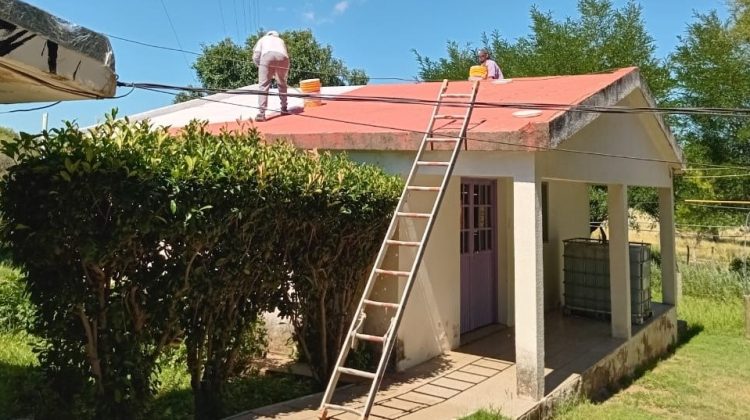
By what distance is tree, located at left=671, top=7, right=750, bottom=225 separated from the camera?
65.6 feet

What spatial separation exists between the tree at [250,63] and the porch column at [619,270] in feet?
80.1

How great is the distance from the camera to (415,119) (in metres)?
7.67

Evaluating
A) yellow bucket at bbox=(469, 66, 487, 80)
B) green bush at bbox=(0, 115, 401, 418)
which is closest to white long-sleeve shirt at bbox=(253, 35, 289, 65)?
yellow bucket at bbox=(469, 66, 487, 80)

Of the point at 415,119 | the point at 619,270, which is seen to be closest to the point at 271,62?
the point at 415,119

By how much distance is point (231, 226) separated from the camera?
14.8 feet

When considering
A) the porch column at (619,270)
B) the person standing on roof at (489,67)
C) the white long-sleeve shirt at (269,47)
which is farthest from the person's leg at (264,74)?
the porch column at (619,270)

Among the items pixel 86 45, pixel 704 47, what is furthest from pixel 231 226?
pixel 704 47

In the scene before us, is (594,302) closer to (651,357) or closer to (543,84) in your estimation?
(651,357)

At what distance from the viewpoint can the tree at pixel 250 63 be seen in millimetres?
31891

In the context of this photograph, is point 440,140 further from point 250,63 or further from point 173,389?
point 250,63

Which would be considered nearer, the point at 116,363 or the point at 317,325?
the point at 116,363

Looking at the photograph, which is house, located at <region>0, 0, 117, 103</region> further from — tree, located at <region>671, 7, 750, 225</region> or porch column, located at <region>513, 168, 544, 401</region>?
tree, located at <region>671, 7, 750, 225</region>

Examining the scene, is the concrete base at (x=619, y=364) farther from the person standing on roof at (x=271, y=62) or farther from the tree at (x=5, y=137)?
the tree at (x=5, y=137)

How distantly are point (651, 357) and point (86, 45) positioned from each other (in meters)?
9.39
